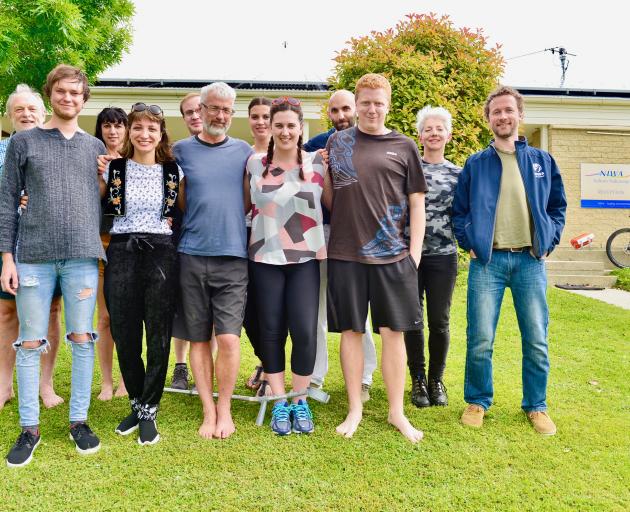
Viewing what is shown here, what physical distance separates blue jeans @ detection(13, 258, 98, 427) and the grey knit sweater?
9cm

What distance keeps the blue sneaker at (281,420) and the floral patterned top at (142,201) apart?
1329mm

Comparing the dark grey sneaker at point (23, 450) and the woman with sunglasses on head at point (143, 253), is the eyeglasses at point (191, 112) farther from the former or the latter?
the dark grey sneaker at point (23, 450)

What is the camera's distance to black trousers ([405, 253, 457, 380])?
145 inches

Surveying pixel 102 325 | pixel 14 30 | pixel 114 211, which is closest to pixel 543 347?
pixel 114 211

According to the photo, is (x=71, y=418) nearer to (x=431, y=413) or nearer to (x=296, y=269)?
(x=296, y=269)

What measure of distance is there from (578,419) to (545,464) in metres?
0.82

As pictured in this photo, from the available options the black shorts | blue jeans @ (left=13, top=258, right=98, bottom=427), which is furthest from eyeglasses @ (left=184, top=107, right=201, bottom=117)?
the black shorts

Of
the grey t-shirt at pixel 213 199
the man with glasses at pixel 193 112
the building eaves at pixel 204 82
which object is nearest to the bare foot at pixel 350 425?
the grey t-shirt at pixel 213 199

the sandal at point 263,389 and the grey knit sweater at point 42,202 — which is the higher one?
the grey knit sweater at point 42,202

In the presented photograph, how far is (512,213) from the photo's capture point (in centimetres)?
342

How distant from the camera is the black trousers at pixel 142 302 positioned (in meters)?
3.13

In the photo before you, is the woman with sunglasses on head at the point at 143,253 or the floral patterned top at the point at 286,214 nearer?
the woman with sunglasses on head at the point at 143,253

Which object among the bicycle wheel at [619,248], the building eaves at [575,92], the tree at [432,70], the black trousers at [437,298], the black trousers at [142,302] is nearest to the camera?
the black trousers at [142,302]

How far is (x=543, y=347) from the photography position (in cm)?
343
